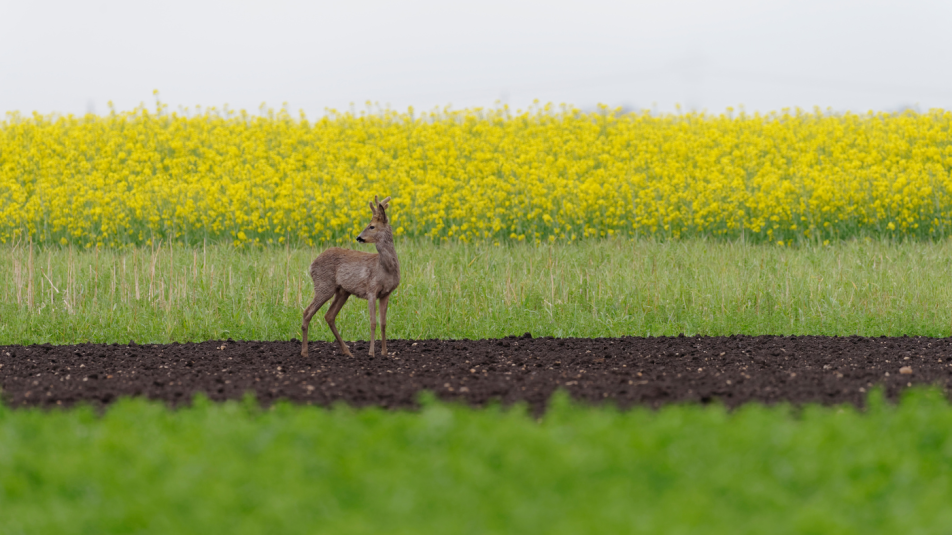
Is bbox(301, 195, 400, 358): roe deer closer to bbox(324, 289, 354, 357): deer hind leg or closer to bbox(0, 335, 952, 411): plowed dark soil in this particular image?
bbox(324, 289, 354, 357): deer hind leg

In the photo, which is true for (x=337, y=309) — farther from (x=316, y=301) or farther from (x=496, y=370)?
(x=496, y=370)

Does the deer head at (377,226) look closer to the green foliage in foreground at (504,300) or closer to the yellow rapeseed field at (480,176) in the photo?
the green foliage in foreground at (504,300)

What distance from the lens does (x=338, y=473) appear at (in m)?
4.27

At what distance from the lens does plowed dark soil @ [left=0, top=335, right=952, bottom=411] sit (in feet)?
20.4

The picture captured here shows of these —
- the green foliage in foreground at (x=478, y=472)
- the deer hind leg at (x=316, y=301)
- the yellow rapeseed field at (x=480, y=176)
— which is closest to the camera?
the green foliage in foreground at (x=478, y=472)

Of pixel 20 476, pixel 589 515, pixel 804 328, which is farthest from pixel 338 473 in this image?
pixel 804 328

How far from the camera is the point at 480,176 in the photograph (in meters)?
18.8

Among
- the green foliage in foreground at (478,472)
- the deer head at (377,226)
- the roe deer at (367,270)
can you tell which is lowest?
the green foliage in foreground at (478,472)

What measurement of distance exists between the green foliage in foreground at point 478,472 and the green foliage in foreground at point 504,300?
5.28 metres

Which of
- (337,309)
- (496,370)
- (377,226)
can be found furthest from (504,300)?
(496,370)

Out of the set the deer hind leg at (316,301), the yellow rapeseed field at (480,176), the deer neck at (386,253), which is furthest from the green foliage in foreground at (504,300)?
the yellow rapeseed field at (480,176)

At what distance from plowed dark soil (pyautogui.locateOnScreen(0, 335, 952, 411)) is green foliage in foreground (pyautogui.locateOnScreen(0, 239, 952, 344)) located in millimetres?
857

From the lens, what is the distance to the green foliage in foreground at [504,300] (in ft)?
35.0

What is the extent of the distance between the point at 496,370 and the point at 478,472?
363 centimetres
